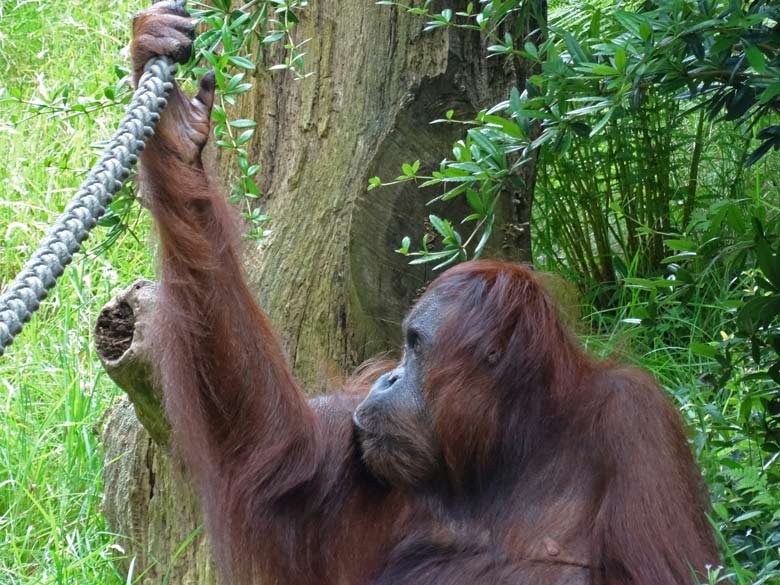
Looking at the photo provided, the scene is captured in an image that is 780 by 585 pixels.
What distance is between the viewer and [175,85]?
2.72 metres

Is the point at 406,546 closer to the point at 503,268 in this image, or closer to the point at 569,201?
the point at 503,268

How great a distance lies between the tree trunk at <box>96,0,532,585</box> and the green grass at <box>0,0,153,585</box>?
383 mm

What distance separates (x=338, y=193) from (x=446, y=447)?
103 centimetres

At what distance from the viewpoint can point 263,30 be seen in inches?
127

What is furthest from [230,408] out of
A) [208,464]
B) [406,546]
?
[406,546]

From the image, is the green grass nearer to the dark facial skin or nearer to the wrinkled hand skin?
the wrinkled hand skin

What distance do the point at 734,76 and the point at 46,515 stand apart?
2.67m

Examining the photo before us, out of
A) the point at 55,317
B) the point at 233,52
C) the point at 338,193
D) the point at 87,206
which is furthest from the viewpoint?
the point at 55,317

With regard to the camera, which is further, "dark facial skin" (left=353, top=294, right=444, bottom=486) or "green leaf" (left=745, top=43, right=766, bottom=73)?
"dark facial skin" (left=353, top=294, right=444, bottom=486)

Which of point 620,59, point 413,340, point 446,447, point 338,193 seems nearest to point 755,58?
point 620,59

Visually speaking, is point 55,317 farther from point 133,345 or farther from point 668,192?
point 668,192

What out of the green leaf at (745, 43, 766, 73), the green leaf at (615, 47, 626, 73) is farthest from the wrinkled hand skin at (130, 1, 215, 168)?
the green leaf at (745, 43, 766, 73)

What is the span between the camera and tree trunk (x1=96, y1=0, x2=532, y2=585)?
11.8 feet

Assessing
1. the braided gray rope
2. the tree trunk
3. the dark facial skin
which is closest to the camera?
the braided gray rope
